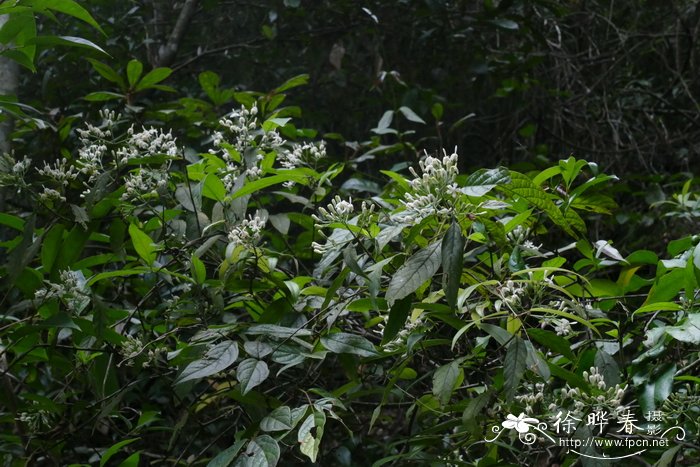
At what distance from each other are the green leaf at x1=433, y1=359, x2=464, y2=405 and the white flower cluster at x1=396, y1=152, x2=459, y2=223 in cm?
23

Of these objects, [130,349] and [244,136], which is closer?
[130,349]

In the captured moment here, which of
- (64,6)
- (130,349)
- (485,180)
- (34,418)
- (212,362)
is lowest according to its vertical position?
(34,418)

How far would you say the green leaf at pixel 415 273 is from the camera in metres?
1.06

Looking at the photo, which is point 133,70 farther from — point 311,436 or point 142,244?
point 311,436

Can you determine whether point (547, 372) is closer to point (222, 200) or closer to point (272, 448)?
point (272, 448)

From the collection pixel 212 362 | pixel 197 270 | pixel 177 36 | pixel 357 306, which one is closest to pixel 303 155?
pixel 197 270

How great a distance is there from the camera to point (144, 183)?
1.45 meters

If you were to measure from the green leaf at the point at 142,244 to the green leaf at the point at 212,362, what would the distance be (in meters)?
0.27

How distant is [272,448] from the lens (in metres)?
1.13

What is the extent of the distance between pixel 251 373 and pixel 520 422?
41cm

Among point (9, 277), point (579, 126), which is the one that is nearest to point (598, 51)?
point (579, 126)

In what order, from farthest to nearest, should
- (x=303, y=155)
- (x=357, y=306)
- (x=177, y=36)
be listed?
(x=177, y=36), (x=303, y=155), (x=357, y=306)

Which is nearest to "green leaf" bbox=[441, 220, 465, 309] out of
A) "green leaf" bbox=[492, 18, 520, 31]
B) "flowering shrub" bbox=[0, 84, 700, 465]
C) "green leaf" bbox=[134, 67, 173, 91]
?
"flowering shrub" bbox=[0, 84, 700, 465]

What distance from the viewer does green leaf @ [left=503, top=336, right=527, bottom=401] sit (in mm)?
1040
